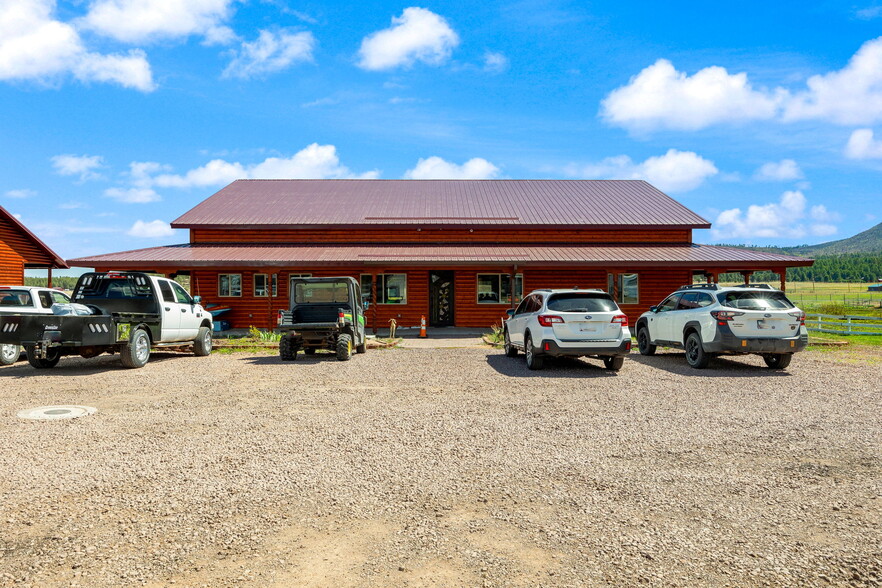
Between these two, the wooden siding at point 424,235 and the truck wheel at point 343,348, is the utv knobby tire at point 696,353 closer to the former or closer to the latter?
the truck wheel at point 343,348

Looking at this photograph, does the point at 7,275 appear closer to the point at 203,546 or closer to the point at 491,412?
the point at 491,412

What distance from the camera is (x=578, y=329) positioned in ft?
38.6

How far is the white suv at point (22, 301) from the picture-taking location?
1201cm

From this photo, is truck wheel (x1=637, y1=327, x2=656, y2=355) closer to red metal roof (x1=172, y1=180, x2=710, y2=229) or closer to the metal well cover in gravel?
red metal roof (x1=172, y1=180, x2=710, y2=229)

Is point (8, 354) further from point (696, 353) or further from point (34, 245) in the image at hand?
point (696, 353)

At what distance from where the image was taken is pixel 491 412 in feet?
25.8

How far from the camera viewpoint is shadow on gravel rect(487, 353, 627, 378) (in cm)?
1151

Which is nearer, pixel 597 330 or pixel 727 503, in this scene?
pixel 727 503

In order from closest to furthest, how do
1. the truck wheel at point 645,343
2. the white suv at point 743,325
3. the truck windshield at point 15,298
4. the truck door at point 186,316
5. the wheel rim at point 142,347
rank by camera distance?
the white suv at point 743,325
the wheel rim at point 142,347
the truck windshield at point 15,298
the truck door at point 186,316
the truck wheel at point 645,343

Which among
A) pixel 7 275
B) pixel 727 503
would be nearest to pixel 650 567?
pixel 727 503

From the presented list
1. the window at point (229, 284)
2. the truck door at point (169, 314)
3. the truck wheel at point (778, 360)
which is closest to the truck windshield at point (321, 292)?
the truck door at point (169, 314)

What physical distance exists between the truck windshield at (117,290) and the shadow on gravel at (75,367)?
1560mm

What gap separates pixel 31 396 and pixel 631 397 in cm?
933

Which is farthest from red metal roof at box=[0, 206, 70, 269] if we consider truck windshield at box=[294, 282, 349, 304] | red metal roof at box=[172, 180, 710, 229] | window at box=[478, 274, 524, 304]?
window at box=[478, 274, 524, 304]
